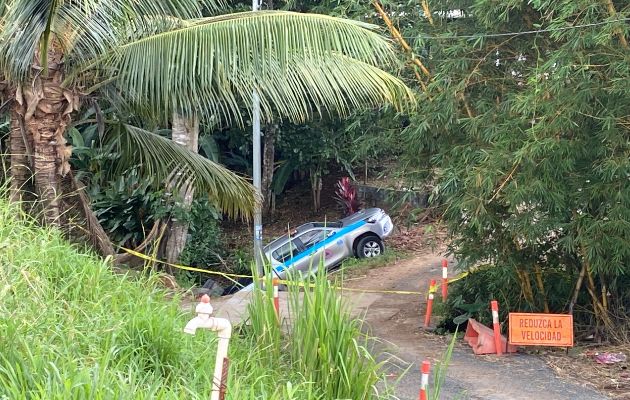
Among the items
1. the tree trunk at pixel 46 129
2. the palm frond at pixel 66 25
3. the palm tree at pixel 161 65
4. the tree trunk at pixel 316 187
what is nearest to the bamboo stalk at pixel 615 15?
the palm tree at pixel 161 65

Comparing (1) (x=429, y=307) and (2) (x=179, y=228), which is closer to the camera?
(1) (x=429, y=307)

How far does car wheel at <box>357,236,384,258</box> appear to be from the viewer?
17.9m

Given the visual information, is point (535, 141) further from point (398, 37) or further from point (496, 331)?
point (398, 37)

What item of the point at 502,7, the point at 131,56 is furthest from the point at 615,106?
the point at 131,56

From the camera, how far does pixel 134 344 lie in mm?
5430

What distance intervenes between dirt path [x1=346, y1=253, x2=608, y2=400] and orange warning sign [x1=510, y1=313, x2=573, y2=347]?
25 cm

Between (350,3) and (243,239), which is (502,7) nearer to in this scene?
(350,3)

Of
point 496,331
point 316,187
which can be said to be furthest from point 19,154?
point 316,187

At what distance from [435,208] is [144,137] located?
4276mm

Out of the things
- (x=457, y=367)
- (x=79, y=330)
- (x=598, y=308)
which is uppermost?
(x=79, y=330)

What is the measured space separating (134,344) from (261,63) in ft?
10.5

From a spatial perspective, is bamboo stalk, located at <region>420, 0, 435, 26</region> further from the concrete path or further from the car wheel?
the car wheel

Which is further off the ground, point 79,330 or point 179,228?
point 179,228

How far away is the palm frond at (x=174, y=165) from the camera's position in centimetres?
913
